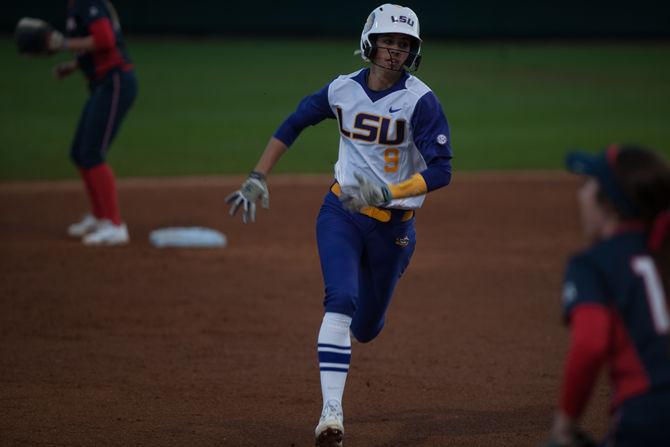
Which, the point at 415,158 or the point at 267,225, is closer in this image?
the point at 415,158

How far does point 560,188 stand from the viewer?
13.1 meters

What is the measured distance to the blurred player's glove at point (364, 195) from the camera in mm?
4777

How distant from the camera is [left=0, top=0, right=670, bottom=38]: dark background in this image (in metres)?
28.8

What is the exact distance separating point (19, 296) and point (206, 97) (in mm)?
12716

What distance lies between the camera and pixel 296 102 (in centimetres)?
1948

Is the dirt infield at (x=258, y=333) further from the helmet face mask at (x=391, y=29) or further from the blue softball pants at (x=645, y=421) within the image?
the blue softball pants at (x=645, y=421)

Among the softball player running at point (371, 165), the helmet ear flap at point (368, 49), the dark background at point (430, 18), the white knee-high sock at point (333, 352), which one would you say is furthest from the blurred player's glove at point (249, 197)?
the dark background at point (430, 18)

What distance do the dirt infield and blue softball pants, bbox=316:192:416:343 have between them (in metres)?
0.65

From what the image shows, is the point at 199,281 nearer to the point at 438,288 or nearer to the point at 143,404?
the point at 438,288

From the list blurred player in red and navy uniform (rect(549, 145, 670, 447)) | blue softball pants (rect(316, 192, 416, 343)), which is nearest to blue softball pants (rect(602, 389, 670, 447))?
blurred player in red and navy uniform (rect(549, 145, 670, 447))

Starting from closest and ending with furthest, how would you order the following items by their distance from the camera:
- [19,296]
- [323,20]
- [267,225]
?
[19,296] < [267,225] < [323,20]

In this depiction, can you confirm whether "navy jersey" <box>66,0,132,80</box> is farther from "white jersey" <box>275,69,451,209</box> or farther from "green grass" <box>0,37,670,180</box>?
"white jersey" <box>275,69,451,209</box>

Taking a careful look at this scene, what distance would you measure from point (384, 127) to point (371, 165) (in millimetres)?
215

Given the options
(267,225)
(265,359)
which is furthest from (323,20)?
(265,359)
